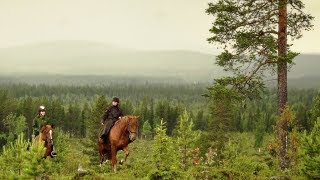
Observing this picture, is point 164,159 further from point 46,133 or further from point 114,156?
point 46,133

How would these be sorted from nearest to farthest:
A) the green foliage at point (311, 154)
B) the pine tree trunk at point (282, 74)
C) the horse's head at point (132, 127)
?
the green foliage at point (311, 154) → the horse's head at point (132, 127) → the pine tree trunk at point (282, 74)

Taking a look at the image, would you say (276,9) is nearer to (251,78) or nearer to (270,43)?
(270,43)

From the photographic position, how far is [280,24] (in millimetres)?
22453

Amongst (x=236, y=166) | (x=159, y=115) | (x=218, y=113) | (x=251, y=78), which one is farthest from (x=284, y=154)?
(x=159, y=115)

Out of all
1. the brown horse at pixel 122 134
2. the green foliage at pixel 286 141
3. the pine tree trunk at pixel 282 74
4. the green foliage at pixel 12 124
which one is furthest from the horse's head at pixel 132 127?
the green foliage at pixel 12 124

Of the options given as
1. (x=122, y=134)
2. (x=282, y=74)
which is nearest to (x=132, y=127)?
(x=122, y=134)

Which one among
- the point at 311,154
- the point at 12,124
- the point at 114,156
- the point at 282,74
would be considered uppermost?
the point at 282,74

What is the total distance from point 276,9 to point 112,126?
33.5ft

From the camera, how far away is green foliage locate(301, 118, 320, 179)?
1909 centimetres

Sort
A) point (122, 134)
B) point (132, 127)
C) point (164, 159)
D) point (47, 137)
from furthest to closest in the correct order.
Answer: point (122, 134) < point (132, 127) < point (47, 137) < point (164, 159)

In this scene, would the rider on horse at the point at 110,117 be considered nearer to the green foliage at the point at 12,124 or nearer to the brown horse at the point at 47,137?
the brown horse at the point at 47,137

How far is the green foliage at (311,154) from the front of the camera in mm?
19094

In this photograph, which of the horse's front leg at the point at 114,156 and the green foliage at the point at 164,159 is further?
the horse's front leg at the point at 114,156

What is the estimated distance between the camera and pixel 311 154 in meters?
20.0
